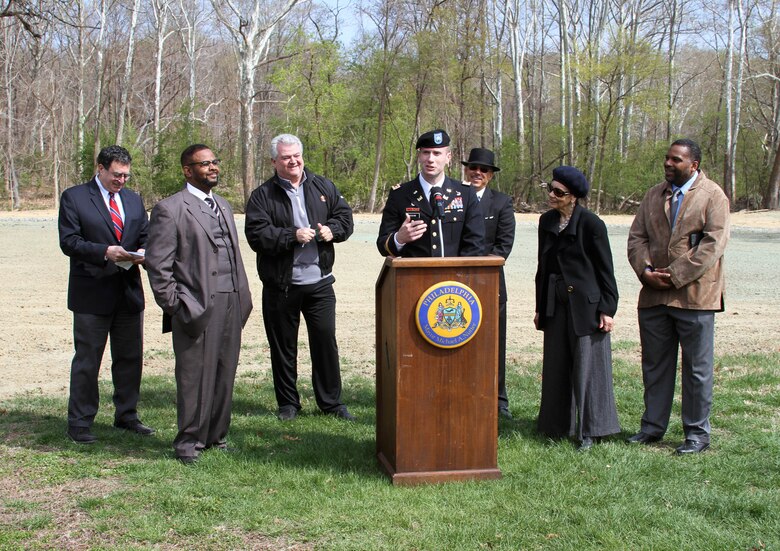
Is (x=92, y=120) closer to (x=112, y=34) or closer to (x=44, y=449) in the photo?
(x=112, y=34)

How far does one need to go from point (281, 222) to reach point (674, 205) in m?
2.86

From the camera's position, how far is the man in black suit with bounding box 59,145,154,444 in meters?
5.82

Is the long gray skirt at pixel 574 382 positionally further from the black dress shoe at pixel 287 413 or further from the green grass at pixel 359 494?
the black dress shoe at pixel 287 413

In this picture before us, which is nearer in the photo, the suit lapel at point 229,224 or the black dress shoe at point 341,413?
the suit lapel at point 229,224

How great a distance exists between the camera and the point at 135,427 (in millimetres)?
6125

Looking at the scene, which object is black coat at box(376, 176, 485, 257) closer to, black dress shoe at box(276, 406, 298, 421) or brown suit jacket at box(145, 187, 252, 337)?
brown suit jacket at box(145, 187, 252, 337)

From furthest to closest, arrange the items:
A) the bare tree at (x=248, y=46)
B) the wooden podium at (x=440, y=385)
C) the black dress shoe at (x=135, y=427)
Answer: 1. the bare tree at (x=248, y=46)
2. the black dress shoe at (x=135, y=427)
3. the wooden podium at (x=440, y=385)

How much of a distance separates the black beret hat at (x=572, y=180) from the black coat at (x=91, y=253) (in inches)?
121

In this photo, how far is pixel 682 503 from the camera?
4.41 m

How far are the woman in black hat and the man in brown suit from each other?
2171 mm

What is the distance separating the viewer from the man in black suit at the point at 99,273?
5.82 m

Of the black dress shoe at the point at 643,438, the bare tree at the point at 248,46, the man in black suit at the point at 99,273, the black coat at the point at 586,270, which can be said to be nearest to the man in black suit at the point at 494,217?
the black coat at the point at 586,270

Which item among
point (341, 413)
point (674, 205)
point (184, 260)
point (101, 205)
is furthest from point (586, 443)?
point (101, 205)

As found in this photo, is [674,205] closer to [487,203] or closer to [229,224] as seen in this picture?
[487,203]
